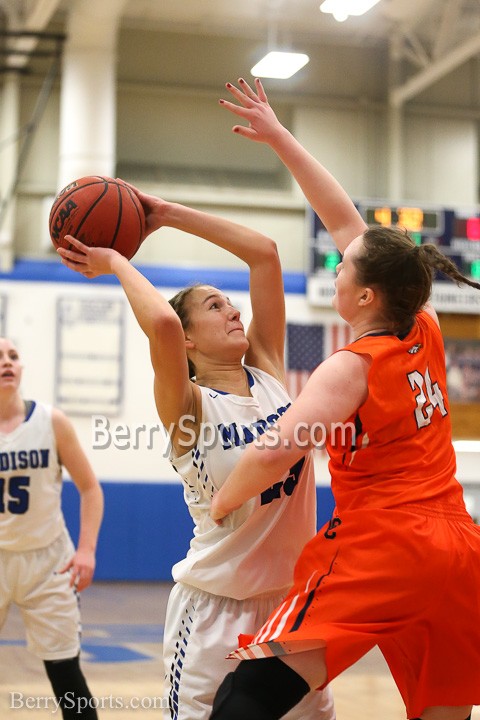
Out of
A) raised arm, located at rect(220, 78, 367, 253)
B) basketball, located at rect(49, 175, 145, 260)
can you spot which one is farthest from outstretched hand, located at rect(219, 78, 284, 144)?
basketball, located at rect(49, 175, 145, 260)

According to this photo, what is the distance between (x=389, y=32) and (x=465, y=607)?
11.1 meters

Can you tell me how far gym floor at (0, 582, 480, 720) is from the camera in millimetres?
4648

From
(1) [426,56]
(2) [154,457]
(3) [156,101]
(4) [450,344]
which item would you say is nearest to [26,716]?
(2) [154,457]

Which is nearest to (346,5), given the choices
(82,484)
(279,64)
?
(279,64)

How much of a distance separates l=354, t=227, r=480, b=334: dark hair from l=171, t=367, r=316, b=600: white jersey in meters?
0.51

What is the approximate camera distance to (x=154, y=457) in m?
10.2

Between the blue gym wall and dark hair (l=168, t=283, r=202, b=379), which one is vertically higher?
dark hair (l=168, t=283, r=202, b=379)

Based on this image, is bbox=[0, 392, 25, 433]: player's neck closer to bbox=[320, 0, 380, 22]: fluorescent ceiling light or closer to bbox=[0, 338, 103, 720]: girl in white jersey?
bbox=[0, 338, 103, 720]: girl in white jersey

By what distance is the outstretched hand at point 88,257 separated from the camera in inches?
103

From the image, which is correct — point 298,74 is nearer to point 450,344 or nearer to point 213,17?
point 213,17

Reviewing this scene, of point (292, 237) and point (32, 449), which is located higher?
point (292, 237)

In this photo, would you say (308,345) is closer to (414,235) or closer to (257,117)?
(414,235)

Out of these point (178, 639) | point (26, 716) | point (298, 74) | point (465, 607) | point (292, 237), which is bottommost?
point (26, 716)

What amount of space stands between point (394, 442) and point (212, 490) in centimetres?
55
